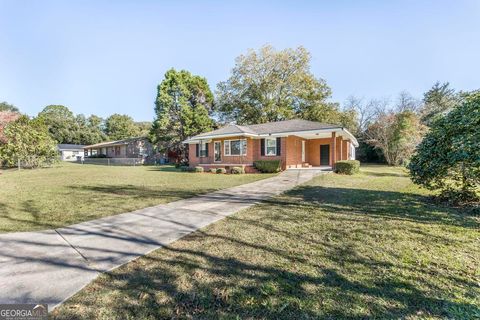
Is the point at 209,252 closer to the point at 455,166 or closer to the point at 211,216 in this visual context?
the point at 211,216

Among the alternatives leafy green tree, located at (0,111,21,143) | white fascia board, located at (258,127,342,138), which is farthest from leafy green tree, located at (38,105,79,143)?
white fascia board, located at (258,127,342,138)

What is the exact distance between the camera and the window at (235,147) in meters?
18.0

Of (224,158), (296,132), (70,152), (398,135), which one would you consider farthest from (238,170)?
(70,152)

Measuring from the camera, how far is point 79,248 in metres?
3.53

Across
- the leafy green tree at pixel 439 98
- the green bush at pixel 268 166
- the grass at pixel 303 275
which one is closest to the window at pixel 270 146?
the green bush at pixel 268 166

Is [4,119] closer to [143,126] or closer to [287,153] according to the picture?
[287,153]

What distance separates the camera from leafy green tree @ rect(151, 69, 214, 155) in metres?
27.4

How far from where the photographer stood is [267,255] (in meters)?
3.22

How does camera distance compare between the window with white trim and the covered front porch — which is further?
the window with white trim

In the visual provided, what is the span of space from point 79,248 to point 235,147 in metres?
15.3

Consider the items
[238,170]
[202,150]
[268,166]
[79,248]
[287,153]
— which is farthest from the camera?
[202,150]

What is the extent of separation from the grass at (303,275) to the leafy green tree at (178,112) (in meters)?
24.9

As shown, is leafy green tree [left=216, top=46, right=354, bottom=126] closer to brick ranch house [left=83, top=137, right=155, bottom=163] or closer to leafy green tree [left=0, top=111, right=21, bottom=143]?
brick ranch house [left=83, top=137, right=155, bottom=163]

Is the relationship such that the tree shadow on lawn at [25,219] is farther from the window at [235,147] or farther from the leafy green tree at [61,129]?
the leafy green tree at [61,129]
